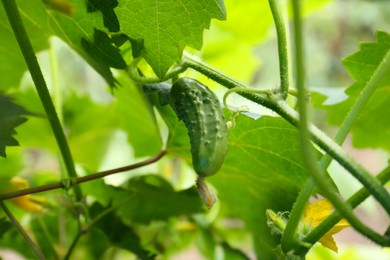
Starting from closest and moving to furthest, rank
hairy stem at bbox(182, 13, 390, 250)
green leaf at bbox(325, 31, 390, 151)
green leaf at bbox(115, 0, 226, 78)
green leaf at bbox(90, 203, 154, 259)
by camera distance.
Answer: hairy stem at bbox(182, 13, 390, 250) → green leaf at bbox(115, 0, 226, 78) → green leaf at bbox(325, 31, 390, 151) → green leaf at bbox(90, 203, 154, 259)

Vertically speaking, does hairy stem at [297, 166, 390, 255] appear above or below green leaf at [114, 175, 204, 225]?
above

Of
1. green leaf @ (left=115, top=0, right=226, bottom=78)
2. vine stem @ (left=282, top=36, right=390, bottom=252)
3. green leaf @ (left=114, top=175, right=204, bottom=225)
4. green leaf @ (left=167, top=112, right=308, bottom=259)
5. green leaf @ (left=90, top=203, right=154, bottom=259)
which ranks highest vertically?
green leaf @ (left=115, top=0, right=226, bottom=78)

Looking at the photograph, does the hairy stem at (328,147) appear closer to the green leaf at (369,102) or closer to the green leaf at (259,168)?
the green leaf at (259,168)

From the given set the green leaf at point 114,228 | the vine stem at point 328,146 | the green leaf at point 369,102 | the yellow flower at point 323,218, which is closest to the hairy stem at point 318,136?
the vine stem at point 328,146

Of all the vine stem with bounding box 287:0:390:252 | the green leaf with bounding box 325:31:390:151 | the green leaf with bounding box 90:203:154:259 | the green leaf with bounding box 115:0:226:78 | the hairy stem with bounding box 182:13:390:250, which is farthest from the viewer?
the green leaf with bounding box 90:203:154:259

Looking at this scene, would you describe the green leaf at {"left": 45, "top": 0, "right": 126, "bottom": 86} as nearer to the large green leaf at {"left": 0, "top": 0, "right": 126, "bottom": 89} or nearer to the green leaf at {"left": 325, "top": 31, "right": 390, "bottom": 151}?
the large green leaf at {"left": 0, "top": 0, "right": 126, "bottom": 89}

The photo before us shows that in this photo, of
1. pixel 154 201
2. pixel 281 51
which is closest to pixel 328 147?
pixel 281 51

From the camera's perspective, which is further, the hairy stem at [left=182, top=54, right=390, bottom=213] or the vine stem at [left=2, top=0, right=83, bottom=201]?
the vine stem at [left=2, top=0, right=83, bottom=201]

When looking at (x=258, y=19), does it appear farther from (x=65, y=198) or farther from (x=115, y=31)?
(x=115, y=31)

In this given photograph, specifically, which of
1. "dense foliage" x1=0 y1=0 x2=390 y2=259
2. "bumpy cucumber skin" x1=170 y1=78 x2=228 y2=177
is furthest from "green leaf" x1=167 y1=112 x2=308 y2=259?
"bumpy cucumber skin" x1=170 y1=78 x2=228 y2=177
